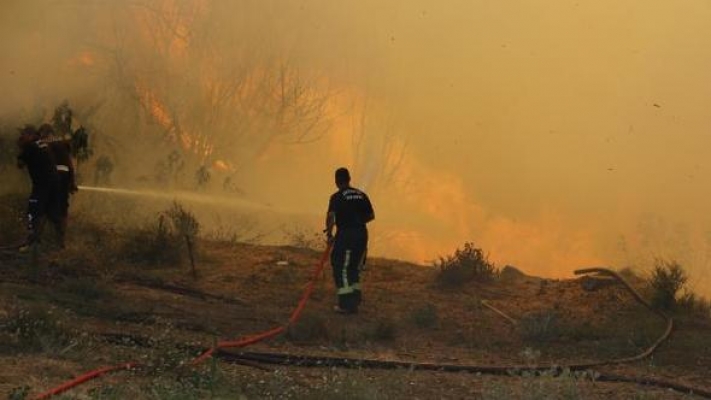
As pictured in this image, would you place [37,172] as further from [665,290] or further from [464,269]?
[665,290]

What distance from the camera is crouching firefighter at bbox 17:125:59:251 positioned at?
9836 millimetres

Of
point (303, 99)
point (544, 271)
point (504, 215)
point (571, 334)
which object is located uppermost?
point (303, 99)

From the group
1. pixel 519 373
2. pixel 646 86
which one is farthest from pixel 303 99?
pixel 519 373

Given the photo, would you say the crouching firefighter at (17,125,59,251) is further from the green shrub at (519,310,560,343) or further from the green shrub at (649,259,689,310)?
the green shrub at (649,259,689,310)

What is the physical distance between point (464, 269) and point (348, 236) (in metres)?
2.45

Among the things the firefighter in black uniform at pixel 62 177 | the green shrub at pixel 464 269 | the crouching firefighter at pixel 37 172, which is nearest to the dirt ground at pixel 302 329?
the green shrub at pixel 464 269

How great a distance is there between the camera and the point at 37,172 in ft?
32.6

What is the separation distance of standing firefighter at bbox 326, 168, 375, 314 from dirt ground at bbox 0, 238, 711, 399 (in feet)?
0.83

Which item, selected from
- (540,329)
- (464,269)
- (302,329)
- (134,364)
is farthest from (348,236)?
(134,364)

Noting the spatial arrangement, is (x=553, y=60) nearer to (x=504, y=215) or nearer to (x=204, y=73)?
(x=504, y=215)

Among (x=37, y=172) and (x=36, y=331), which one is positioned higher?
(x=37, y=172)

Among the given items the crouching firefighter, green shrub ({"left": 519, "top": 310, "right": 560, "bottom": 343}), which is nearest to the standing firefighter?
green shrub ({"left": 519, "top": 310, "right": 560, "bottom": 343})

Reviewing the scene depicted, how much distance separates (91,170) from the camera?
48.2 ft

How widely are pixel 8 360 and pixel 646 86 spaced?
11745mm
